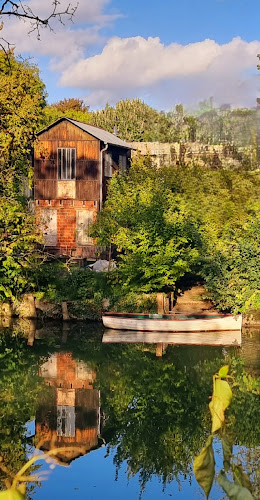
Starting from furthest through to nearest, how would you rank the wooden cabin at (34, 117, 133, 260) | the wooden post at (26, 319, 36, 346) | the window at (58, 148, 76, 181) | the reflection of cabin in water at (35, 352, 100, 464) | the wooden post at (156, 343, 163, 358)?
1. the window at (58, 148, 76, 181)
2. the wooden cabin at (34, 117, 133, 260)
3. the wooden post at (26, 319, 36, 346)
4. the wooden post at (156, 343, 163, 358)
5. the reflection of cabin in water at (35, 352, 100, 464)

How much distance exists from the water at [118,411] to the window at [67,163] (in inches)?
629

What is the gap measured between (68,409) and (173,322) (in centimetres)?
1306

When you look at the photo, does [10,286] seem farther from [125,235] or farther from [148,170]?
[148,170]

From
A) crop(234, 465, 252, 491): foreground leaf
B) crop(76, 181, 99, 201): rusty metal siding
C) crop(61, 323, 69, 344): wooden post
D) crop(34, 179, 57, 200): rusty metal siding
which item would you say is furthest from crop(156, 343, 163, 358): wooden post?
crop(234, 465, 252, 491): foreground leaf

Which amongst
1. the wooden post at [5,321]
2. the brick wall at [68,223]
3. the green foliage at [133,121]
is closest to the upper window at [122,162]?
the brick wall at [68,223]

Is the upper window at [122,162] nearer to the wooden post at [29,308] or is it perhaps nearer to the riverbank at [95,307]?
the riverbank at [95,307]

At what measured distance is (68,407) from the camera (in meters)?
23.1

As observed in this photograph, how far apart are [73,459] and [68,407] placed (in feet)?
14.5

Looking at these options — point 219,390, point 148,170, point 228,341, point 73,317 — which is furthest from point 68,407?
point 148,170

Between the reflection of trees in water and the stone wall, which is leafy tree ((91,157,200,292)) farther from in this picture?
the stone wall

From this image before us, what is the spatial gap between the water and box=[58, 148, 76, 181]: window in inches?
629

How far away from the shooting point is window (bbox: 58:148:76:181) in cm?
4831

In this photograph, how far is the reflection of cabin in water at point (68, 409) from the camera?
19734mm

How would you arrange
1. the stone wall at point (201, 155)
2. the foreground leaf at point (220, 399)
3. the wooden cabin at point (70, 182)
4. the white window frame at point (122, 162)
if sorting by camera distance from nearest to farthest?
1. the foreground leaf at point (220, 399)
2. the wooden cabin at point (70, 182)
3. the white window frame at point (122, 162)
4. the stone wall at point (201, 155)
